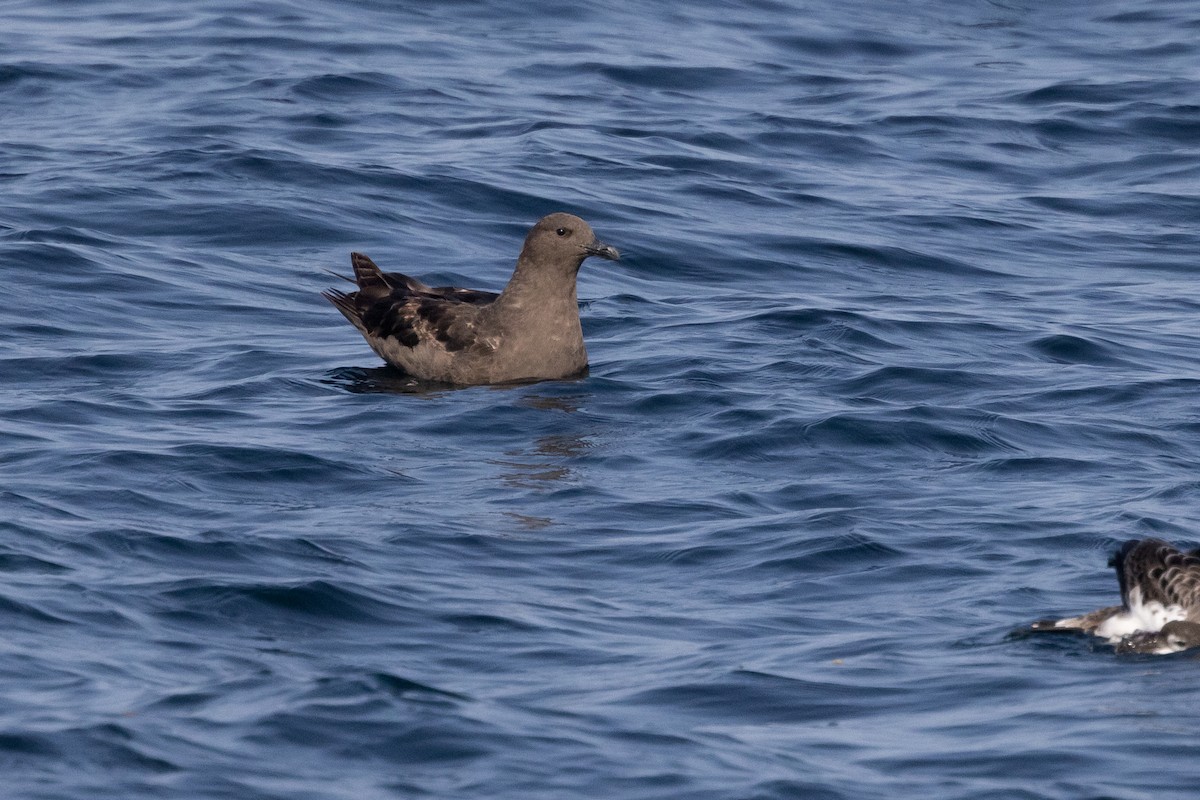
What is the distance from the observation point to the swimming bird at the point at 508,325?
1381 centimetres

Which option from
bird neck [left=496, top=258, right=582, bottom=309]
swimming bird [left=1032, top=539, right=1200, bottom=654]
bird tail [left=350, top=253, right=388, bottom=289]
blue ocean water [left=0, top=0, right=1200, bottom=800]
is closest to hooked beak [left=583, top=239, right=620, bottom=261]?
bird neck [left=496, top=258, right=582, bottom=309]

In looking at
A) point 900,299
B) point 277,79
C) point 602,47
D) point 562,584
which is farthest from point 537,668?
point 602,47

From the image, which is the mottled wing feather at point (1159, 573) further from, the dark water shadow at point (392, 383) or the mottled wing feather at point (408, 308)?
the mottled wing feather at point (408, 308)

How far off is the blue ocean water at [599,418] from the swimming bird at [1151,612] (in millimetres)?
123

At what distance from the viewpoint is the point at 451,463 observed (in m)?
11.6

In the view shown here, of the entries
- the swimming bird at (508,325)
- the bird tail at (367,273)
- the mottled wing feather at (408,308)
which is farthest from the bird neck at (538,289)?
the bird tail at (367,273)

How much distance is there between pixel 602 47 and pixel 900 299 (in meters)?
9.60

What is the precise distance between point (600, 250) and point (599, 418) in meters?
1.80

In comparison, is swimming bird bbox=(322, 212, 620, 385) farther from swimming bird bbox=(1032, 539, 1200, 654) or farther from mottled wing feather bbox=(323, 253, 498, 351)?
swimming bird bbox=(1032, 539, 1200, 654)

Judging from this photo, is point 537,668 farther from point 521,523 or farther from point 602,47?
point 602,47

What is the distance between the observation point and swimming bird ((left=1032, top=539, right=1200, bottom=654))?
870 cm

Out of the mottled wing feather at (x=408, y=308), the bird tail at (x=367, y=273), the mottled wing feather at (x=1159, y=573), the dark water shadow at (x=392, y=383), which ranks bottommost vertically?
the dark water shadow at (x=392, y=383)

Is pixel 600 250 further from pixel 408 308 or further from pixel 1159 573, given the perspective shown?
pixel 1159 573

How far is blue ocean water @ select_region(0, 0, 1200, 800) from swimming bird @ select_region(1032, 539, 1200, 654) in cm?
12
